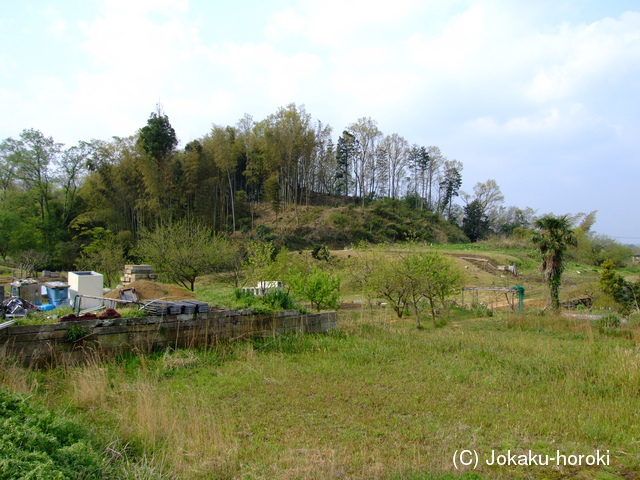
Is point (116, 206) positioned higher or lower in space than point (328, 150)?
lower

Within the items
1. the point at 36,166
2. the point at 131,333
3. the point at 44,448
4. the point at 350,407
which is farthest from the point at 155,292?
the point at 36,166

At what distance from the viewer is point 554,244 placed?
1430cm

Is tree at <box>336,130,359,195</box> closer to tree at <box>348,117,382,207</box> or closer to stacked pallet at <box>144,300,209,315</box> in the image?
tree at <box>348,117,382,207</box>

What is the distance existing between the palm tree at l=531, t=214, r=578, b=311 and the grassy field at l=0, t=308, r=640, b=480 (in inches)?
262

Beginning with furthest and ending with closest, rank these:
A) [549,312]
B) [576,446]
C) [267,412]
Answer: [549,312] → [267,412] → [576,446]

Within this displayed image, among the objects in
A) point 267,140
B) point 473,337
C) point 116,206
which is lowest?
point 473,337

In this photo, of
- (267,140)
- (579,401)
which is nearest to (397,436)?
(579,401)

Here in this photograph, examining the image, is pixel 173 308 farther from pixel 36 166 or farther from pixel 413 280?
pixel 36 166

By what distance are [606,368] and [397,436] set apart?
4420 millimetres

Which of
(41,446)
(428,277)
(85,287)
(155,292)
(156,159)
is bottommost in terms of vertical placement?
(41,446)

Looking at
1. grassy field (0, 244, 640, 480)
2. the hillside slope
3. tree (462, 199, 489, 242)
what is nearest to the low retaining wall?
grassy field (0, 244, 640, 480)

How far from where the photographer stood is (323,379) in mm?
6121

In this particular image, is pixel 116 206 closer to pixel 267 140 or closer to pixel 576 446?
pixel 267 140

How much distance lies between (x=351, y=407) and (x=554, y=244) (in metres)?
12.6
